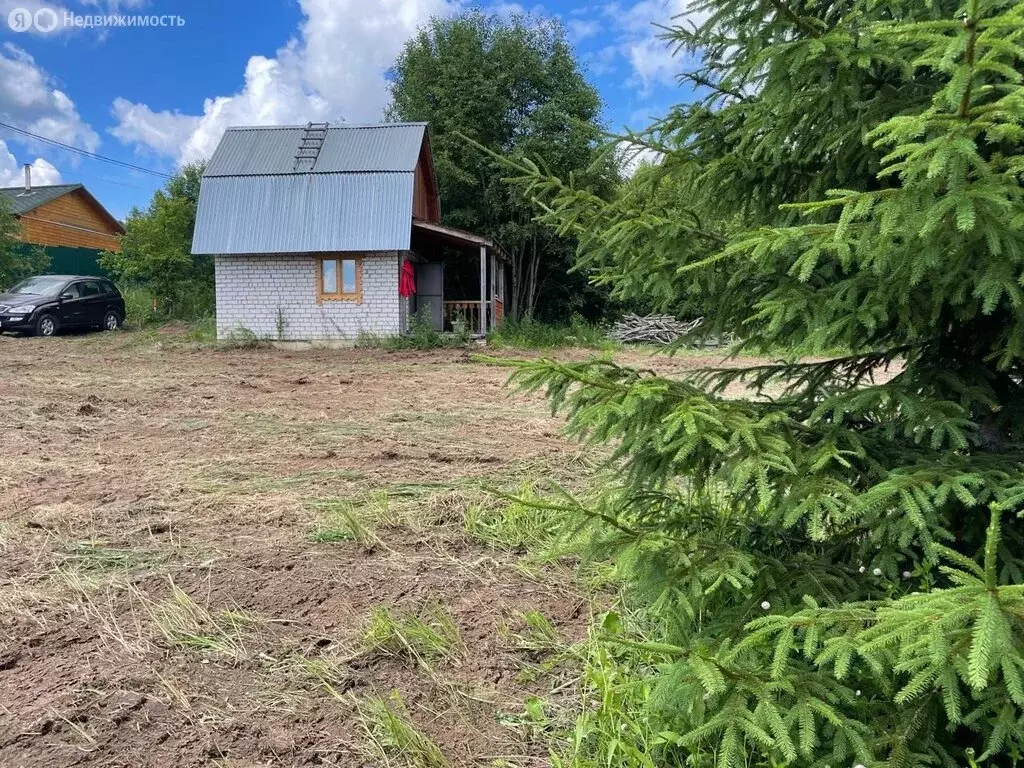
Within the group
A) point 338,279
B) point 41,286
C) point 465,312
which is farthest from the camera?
point 465,312

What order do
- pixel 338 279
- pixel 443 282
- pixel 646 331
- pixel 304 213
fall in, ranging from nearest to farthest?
pixel 304 213 < pixel 338 279 < pixel 443 282 < pixel 646 331

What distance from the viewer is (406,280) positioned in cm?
1706

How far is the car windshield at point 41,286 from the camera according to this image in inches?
704

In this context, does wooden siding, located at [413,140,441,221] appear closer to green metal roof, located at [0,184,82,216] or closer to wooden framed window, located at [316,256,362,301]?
wooden framed window, located at [316,256,362,301]

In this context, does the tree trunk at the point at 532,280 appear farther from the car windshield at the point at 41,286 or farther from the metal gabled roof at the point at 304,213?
the car windshield at the point at 41,286

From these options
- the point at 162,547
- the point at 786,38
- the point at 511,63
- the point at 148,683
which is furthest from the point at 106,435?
the point at 511,63

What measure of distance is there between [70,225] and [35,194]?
1.96 meters

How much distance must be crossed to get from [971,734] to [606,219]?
1776mm

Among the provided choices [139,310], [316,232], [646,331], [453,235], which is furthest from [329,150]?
[646,331]

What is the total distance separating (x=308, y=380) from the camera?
1069 centimetres

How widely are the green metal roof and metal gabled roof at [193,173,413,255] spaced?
53.7ft

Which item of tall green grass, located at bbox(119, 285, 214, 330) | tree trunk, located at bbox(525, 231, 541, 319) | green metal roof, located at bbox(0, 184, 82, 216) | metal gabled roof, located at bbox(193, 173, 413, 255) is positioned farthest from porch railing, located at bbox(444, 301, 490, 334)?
green metal roof, located at bbox(0, 184, 82, 216)

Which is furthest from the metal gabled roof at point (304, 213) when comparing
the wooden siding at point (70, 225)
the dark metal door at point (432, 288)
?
the wooden siding at point (70, 225)

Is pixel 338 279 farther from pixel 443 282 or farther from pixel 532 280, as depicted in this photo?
pixel 532 280
